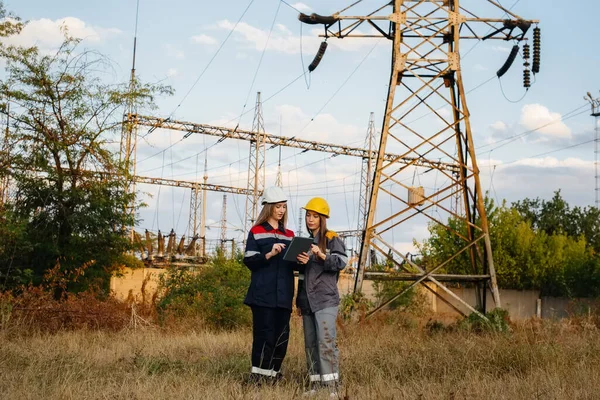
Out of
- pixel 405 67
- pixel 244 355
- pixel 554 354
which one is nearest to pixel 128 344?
pixel 244 355

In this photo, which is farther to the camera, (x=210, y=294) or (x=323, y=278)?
(x=210, y=294)

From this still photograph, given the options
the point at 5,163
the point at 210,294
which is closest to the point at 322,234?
the point at 210,294

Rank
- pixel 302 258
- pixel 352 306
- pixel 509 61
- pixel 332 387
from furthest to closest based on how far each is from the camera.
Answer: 1. pixel 509 61
2. pixel 352 306
3. pixel 302 258
4. pixel 332 387

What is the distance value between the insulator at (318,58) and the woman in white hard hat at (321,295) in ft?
27.9

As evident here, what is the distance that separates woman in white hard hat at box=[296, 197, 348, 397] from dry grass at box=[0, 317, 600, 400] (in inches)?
11.3

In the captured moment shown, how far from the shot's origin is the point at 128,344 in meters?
11.6

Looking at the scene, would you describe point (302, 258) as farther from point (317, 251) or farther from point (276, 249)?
point (276, 249)

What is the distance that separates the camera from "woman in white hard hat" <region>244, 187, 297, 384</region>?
7.77m

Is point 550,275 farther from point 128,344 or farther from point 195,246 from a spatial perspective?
point 128,344

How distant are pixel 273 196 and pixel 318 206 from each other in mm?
479

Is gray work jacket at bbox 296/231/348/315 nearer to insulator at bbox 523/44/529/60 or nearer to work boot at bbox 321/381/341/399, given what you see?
work boot at bbox 321/381/341/399

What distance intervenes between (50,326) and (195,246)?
23.4 m

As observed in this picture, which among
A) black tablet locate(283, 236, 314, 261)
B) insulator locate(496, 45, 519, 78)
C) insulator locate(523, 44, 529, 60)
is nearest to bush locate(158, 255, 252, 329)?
insulator locate(496, 45, 519, 78)

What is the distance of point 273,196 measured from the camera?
7.97 m
